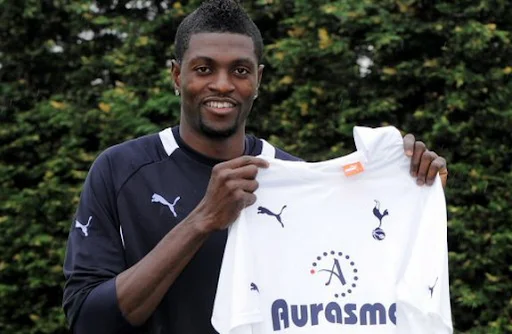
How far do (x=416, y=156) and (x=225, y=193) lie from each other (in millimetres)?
808

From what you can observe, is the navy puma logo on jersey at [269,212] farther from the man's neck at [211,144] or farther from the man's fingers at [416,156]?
the man's fingers at [416,156]

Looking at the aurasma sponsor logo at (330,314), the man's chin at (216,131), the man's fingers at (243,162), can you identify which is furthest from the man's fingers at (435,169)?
the man's chin at (216,131)

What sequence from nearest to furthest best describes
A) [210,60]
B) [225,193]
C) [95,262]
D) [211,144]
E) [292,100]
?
[225,193] → [95,262] → [210,60] → [211,144] → [292,100]

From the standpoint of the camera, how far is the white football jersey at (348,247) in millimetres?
3316

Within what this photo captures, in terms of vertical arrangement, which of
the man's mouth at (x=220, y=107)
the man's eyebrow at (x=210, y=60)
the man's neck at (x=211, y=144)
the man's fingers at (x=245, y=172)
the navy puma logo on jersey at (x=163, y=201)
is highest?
the man's eyebrow at (x=210, y=60)

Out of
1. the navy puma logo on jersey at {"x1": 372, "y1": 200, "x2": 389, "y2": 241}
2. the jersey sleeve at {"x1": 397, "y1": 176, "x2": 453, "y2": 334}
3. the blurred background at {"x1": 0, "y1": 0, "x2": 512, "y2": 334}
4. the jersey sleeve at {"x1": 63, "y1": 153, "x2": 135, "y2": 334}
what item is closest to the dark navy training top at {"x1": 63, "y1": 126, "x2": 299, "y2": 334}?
the jersey sleeve at {"x1": 63, "y1": 153, "x2": 135, "y2": 334}

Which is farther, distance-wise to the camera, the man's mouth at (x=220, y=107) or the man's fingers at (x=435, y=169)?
the man's fingers at (x=435, y=169)

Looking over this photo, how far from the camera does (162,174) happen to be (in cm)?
334

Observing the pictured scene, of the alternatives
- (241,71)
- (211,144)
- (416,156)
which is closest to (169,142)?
(211,144)

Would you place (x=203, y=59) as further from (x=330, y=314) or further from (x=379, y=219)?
(x=330, y=314)

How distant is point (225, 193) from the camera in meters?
3.02

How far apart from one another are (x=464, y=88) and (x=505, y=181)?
632mm

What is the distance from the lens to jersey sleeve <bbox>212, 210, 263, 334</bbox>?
3135 mm

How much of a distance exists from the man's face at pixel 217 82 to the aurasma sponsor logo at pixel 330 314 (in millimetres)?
658
